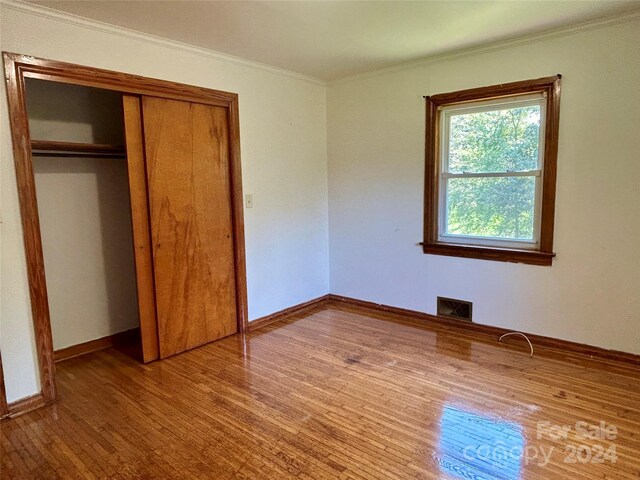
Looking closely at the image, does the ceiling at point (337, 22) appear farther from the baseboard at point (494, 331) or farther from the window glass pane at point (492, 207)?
the baseboard at point (494, 331)

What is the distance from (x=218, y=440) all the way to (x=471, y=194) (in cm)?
277

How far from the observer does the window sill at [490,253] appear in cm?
321

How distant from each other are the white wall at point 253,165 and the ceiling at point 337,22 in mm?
164

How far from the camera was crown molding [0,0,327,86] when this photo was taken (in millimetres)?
2336

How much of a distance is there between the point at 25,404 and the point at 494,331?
3482mm

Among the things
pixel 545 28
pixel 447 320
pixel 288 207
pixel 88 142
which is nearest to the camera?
pixel 545 28

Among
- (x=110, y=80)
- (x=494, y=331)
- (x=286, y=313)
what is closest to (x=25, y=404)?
(x=110, y=80)

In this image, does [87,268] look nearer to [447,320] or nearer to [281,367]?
[281,367]

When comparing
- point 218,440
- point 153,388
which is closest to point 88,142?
point 153,388

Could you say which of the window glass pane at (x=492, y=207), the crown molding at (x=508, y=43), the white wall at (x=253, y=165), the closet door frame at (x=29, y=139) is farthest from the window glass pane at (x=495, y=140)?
the closet door frame at (x=29, y=139)

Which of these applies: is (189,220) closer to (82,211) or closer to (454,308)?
(82,211)

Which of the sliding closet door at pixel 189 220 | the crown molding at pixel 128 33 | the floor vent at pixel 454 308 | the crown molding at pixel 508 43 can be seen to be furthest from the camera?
the floor vent at pixel 454 308

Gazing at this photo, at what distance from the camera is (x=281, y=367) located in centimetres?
301

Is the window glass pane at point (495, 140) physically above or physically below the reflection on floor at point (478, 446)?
above
